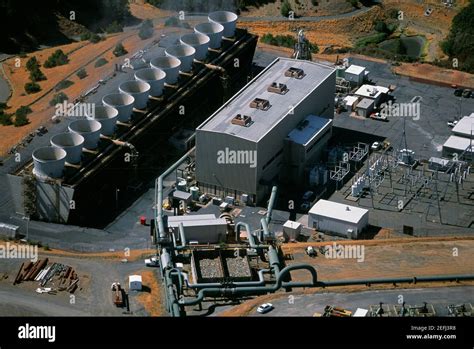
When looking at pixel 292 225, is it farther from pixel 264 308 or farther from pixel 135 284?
pixel 135 284

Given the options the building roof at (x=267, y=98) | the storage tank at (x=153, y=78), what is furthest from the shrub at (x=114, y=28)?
the building roof at (x=267, y=98)

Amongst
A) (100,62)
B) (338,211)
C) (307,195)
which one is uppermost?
(100,62)

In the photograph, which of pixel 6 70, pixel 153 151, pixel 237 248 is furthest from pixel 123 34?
pixel 237 248

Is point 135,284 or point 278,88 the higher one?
point 278,88

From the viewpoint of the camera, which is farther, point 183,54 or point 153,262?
point 183,54

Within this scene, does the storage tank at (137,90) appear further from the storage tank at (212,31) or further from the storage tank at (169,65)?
the storage tank at (212,31)

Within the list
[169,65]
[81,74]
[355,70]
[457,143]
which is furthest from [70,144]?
[457,143]

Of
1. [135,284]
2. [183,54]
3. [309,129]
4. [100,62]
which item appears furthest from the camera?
[100,62]

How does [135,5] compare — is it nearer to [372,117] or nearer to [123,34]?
[123,34]

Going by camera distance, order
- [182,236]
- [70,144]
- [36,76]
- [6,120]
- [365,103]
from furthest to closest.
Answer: [36,76] → [365,103] → [6,120] → [70,144] → [182,236]
